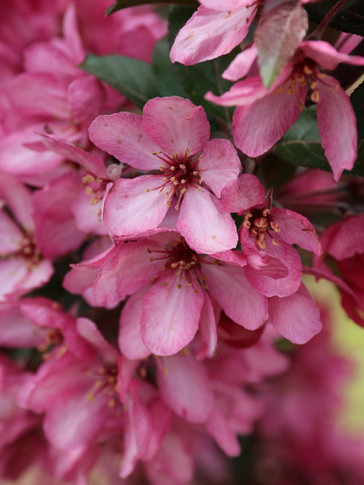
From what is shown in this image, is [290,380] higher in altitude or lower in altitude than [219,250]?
lower

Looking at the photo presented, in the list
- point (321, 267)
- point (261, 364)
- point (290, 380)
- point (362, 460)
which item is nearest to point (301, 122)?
point (321, 267)

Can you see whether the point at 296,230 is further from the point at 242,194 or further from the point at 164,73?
the point at 164,73

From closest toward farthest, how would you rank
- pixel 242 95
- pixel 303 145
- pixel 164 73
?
pixel 242 95
pixel 303 145
pixel 164 73

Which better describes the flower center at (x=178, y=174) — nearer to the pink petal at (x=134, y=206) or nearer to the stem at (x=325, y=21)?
the pink petal at (x=134, y=206)

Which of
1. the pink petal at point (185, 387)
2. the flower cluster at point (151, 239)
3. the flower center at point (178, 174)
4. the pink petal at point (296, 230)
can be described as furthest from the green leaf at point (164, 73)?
the pink petal at point (185, 387)

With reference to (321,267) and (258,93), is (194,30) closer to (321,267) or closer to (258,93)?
(258,93)

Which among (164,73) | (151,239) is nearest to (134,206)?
(151,239)
